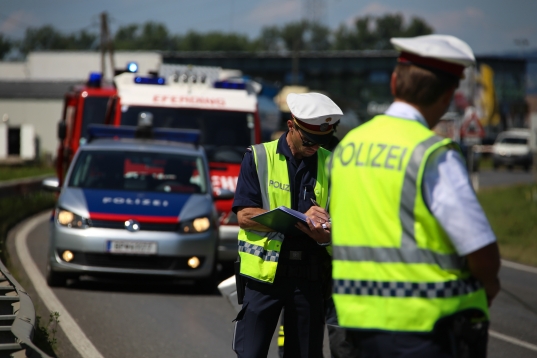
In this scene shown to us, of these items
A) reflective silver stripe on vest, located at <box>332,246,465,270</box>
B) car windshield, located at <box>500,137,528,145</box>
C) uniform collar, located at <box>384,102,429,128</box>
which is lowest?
car windshield, located at <box>500,137,528,145</box>

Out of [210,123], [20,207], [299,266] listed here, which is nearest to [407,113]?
[299,266]

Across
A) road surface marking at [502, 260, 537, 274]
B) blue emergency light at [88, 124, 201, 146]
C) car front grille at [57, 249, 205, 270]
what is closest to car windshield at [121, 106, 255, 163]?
blue emergency light at [88, 124, 201, 146]

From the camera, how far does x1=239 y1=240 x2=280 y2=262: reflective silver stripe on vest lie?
14.2ft

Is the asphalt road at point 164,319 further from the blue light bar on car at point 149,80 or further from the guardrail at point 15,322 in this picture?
the blue light bar on car at point 149,80

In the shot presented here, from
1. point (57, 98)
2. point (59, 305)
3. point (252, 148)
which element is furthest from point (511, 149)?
point (252, 148)

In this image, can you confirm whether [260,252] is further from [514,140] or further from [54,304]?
[514,140]

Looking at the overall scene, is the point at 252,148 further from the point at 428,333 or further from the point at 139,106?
the point at 139,106

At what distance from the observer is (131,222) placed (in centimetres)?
961

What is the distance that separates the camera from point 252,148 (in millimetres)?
4582

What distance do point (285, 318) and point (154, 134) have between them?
7821mm

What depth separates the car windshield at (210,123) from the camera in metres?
13.0

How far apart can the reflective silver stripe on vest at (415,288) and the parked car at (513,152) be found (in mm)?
51354

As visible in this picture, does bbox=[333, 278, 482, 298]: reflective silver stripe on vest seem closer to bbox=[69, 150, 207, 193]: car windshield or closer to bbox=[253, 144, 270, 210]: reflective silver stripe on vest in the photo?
bbox=[253, 144, 270, 210]: reflective silver stripe on vest

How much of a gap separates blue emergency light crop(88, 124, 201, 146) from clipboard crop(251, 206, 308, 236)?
23.7ft
